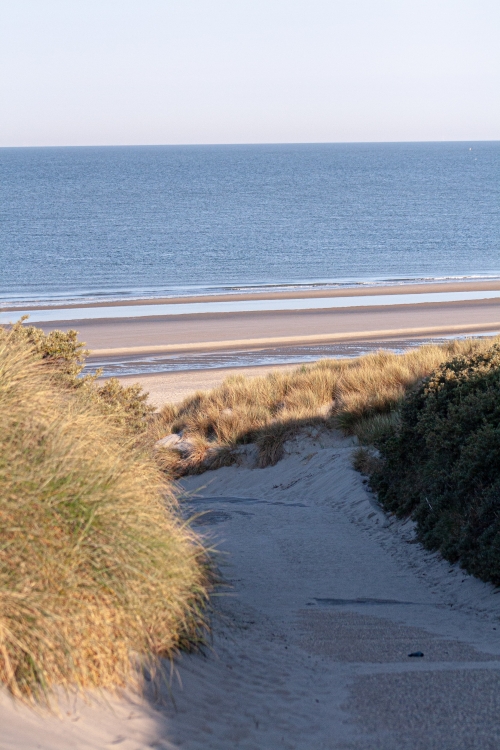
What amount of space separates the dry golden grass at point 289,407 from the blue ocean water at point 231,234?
22.8 metres

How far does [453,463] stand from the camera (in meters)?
8.45

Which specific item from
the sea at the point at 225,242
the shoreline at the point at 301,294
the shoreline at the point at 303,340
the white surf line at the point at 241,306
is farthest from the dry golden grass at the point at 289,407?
the shoreline at the point at 301,294

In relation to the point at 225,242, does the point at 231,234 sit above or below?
above

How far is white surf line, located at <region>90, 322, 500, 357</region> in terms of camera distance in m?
24.4

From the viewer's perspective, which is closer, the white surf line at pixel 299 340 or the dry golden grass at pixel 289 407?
the dry golden grass at pixel 289 407

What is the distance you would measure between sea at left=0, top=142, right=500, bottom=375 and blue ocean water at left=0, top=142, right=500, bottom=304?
13cm

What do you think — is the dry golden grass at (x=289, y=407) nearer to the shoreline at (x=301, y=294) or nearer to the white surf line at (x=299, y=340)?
the white surf line at (x=299, y=340)

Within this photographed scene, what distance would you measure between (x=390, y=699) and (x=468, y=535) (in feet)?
10.2

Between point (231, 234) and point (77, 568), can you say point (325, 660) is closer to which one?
point (77, 568)

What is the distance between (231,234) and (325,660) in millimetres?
58939

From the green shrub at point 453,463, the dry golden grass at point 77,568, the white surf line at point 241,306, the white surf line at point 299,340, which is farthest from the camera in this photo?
the white surf line at point 241,306

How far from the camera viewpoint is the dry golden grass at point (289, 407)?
12672mm

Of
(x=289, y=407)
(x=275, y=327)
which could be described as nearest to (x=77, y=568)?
(x=289, y=407)

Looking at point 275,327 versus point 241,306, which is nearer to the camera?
point 275,327
